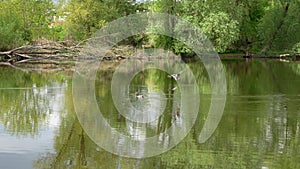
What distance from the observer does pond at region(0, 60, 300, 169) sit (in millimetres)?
6789

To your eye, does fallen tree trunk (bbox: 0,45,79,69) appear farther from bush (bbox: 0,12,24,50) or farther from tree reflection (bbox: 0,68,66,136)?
tree reflection (bbox: 0,68,66,136)

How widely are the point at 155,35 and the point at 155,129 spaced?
2633cm

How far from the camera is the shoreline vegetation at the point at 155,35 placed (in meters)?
29.9

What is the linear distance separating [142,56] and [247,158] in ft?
89.2

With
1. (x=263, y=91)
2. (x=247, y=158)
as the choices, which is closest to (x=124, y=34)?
(x=263, y=91)

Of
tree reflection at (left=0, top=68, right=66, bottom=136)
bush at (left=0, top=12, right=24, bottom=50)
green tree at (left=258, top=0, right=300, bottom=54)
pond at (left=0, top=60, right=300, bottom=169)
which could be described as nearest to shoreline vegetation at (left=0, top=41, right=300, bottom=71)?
bush at (left=0, top=12, right=24, bottom=50)

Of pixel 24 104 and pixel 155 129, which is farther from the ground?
pixel 24 104

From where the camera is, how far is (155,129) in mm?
9219

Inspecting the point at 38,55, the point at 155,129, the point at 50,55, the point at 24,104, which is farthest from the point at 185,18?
the point at 155,129

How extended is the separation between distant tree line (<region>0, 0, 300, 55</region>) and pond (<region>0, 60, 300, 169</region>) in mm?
17925

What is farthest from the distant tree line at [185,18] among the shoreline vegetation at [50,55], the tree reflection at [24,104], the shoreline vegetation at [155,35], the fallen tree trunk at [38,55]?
the tree reflection at [24,104]

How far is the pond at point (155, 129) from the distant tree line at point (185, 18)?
58.8 ft

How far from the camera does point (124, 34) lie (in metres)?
35.3

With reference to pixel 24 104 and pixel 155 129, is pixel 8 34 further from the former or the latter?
pixel 155 129
